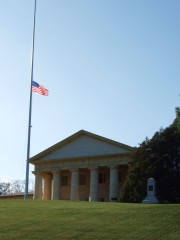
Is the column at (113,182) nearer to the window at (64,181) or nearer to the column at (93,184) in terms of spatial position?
the column at (93,184)

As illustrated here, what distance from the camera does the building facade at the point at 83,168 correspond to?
71.8m

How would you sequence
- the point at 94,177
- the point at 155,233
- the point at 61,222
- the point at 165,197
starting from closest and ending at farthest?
1. the point at 155,233
2. the point at 61,222
3. the point at 165,197
4. the point at 94,177

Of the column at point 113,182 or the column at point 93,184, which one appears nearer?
the column at point 113,182

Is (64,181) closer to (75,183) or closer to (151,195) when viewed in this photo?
(75,183)

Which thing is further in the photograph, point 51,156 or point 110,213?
point 51,156

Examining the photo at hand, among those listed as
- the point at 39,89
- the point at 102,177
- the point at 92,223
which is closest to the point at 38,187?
the point at 102,177

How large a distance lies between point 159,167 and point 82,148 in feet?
66.8

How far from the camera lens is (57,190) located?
254ft

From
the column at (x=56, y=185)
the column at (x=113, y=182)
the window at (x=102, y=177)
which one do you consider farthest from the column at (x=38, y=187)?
the column at (x=113, y=182)

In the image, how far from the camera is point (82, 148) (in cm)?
7556

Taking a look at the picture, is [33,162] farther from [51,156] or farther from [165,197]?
[165,197]

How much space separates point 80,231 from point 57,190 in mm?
58806

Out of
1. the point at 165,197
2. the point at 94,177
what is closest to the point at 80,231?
the point at 165,197

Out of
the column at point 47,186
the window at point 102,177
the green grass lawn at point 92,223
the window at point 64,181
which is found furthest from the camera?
the column at point 47,186
